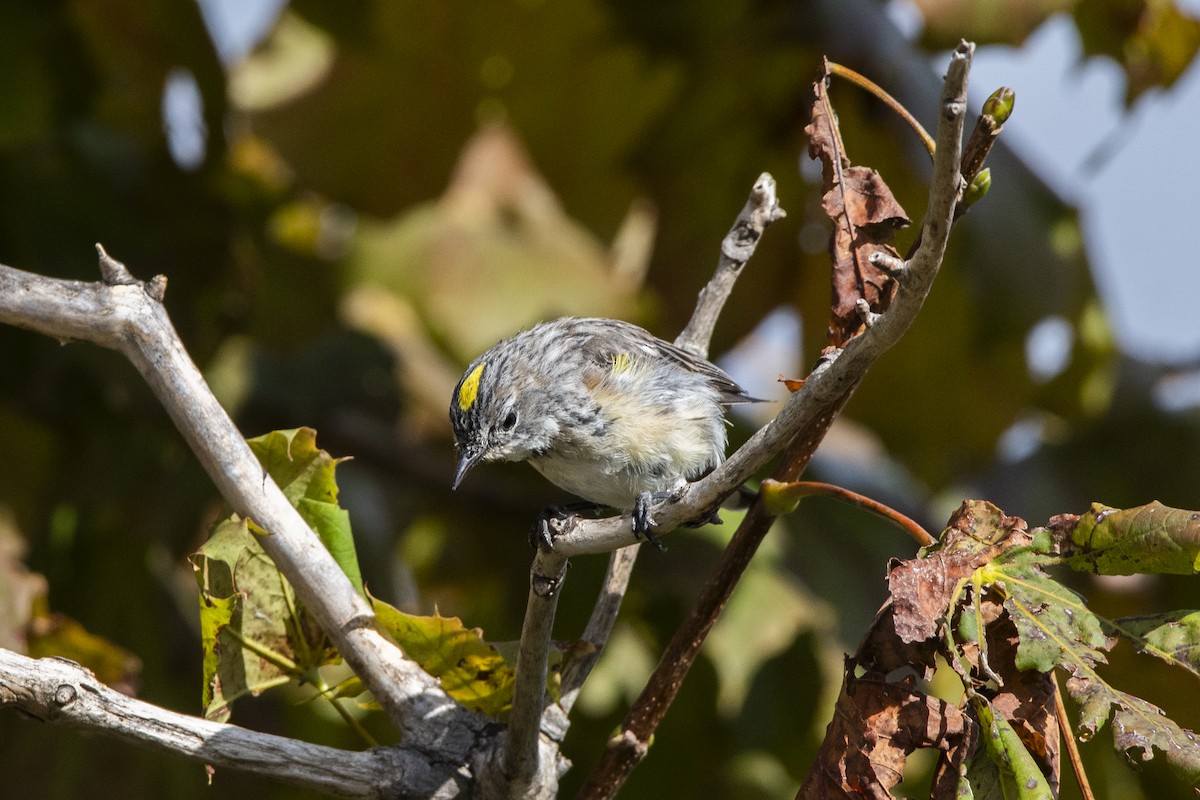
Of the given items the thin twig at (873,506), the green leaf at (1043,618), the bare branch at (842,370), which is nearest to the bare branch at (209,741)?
the bare branch at (842,370)

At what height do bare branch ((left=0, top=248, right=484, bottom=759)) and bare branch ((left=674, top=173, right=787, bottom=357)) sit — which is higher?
bare branch ((left=674, top=173, right=787, bottom=357))

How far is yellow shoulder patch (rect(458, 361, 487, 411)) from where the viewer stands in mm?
3576

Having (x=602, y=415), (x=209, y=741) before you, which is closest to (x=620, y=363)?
(x=602, y=415)

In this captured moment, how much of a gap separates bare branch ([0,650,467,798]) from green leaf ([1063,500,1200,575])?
1189 millimetres

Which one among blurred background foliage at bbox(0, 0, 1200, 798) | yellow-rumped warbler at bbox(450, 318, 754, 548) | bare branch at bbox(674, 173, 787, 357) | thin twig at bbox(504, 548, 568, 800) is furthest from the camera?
blurred background foliage at bbox(0, 0, 1200, 798)

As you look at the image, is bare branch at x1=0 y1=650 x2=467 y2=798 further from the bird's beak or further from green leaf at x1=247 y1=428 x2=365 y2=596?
the bird's beak

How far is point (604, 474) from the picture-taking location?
3.40 m

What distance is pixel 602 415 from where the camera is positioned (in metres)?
3.48

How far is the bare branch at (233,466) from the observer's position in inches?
91.3

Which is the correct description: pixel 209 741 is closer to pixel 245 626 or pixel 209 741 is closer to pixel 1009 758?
pixel 245 626

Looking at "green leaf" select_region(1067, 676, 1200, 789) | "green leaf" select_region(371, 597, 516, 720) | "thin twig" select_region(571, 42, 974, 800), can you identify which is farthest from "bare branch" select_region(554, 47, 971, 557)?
"green leaf" select_region(1067, 676, 1200, 789)

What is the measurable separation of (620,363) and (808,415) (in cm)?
166

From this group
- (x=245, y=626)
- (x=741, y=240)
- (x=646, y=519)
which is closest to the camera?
(x=245, y=626)

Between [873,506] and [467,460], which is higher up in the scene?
[467,460]
